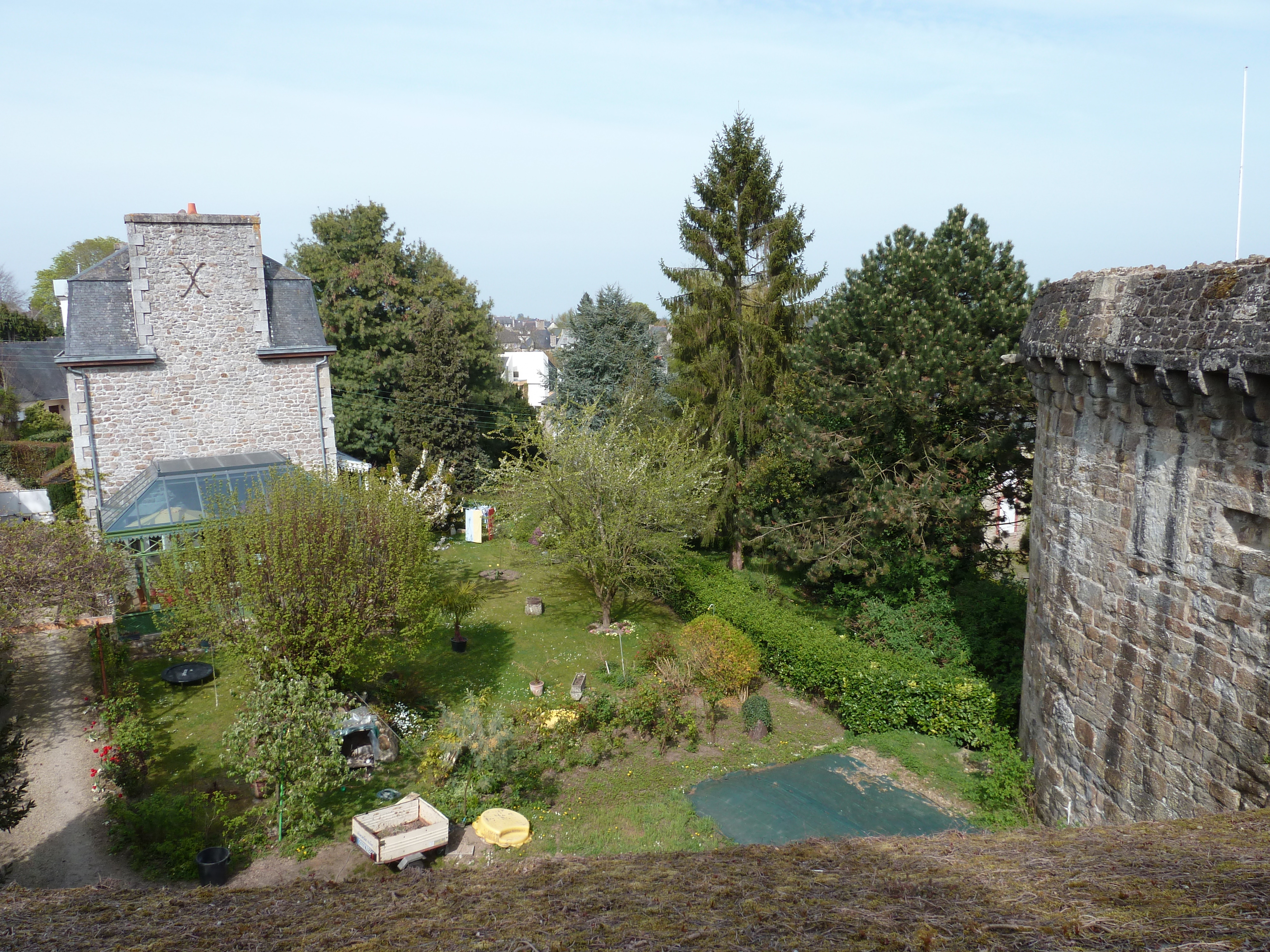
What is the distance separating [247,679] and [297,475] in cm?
401

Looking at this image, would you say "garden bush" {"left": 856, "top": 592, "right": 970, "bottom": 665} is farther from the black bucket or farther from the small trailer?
the black bucket

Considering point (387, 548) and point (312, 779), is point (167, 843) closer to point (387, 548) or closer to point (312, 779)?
point (312, 779)

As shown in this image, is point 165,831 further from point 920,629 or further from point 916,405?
point 916,405

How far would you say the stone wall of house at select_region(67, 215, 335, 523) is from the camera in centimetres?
1898

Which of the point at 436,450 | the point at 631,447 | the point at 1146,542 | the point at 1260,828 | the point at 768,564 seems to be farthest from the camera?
the point at 436,450

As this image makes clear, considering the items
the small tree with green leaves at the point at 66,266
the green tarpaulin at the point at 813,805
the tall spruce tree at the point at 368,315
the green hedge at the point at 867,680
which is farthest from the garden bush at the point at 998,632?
the small tree with green leaves at the point at 66,266

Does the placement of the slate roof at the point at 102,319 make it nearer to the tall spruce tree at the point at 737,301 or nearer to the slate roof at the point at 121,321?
the slate roof at the point at 121,321

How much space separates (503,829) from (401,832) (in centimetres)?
128

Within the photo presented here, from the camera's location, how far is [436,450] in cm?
3112

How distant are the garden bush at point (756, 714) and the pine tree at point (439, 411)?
18914mm

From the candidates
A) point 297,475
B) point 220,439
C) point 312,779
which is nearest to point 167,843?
point 312,779

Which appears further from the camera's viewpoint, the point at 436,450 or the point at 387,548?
the point at 436,450

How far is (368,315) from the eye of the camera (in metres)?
34.2

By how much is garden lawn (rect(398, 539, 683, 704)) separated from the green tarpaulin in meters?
4.34
